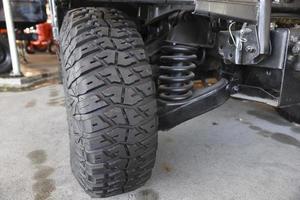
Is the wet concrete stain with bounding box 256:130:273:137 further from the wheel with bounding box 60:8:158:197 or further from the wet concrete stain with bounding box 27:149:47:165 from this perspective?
the wet concrete stain with bounding box 27:149:47:165

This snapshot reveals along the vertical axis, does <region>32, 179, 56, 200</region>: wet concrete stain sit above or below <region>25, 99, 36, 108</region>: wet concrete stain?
above

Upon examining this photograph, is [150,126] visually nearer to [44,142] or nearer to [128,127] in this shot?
[128,127]

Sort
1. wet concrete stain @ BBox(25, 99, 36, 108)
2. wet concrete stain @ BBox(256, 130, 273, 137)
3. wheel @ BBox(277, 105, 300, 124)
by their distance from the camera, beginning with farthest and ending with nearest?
1. wet concrete stain @ BBox(25, 99, 36, 108)
2. wheel @ BBox(277, 105, 300, 124)
3. wet concrete stain @ BBox(256, 130, 273, 137)

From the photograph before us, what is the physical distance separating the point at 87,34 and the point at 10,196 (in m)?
1.06

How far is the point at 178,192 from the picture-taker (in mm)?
1847

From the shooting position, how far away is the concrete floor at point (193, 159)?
186 cm

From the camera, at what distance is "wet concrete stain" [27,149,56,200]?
1.86 meters

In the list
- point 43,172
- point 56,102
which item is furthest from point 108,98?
point 56,102

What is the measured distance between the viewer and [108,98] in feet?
4.60

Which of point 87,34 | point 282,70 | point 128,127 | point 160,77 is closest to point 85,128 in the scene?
point 128,127

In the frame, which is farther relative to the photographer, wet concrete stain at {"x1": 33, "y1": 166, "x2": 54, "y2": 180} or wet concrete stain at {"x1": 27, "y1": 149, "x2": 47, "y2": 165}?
wet concrete stain at {"x1": 27, "y1": 149, "x2": 47, "y2": 165}

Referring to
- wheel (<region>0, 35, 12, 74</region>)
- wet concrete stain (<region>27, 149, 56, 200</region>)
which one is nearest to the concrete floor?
wet concrete stain (<region>27, 149, 56, 200</region>)

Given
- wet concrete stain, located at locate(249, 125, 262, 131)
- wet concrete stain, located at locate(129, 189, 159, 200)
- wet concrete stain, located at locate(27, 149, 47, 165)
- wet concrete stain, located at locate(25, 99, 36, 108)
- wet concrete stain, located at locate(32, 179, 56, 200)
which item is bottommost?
wet concrete stain, located at locate(25, 99, 36, 108)

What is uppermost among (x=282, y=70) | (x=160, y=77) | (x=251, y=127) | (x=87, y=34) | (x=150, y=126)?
(x=87, y=34)
